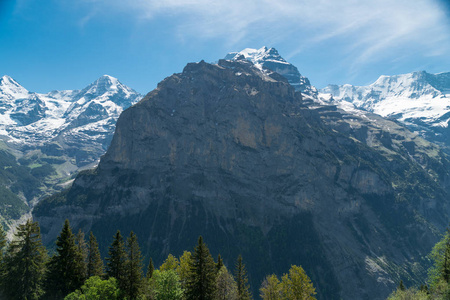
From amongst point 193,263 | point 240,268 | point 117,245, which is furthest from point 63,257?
point 240,268

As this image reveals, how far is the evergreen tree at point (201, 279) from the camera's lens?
187 feet

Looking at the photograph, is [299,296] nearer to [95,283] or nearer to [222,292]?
[222,292]

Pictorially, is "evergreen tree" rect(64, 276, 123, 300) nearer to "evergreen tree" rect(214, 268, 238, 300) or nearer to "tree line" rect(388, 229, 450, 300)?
"evergreen tree" rect(214, 268, 238, 300)

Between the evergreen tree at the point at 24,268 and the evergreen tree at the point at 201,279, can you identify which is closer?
the evergreen tree at the point at 24,268

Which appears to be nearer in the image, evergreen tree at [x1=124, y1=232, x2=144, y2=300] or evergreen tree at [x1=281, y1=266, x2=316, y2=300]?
evergreen tree at [x1=124, y1=232, x2=144, y2=300]

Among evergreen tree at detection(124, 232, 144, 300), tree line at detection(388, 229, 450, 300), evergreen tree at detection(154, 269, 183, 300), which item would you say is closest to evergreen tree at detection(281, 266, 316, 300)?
tree line at detection(388, 229, 450, 300)

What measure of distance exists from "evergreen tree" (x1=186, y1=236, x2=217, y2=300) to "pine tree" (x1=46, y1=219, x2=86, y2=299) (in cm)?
2173

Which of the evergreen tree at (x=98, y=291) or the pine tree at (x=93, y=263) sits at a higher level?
the pine tree at (x=93, y=263)

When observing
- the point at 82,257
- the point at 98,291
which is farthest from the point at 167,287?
the point at 82,257

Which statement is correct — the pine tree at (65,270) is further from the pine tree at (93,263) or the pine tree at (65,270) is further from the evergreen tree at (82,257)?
the pine tree at (93,263)

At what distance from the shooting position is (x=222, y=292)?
6116cm

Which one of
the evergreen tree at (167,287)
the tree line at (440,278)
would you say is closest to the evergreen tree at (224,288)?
the evergreen tree at (167,287)

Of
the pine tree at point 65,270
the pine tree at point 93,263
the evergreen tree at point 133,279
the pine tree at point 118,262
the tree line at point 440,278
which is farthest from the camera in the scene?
the pine tree at point 93,263

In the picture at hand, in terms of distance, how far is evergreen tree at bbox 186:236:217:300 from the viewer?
2239 inches
